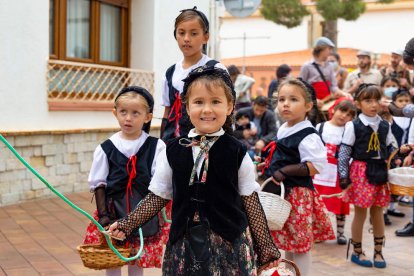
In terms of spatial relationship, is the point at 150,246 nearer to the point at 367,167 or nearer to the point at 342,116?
the point at 367,167

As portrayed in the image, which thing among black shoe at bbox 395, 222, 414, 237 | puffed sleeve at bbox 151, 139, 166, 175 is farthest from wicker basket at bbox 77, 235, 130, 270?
black shoe at bbox 395, 222, 414, 237

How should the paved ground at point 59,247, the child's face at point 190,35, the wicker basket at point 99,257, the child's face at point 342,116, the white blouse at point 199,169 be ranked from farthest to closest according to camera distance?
the child's face at point 342,116, the paved ground at point 59,247, the child's face at point 190,35, the wicker basket at point 99,257, the white blouse at point 199,169

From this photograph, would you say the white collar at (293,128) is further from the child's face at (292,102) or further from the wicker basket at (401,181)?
the wicker basket at (401,181)

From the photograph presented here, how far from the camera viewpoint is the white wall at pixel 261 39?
125 ft

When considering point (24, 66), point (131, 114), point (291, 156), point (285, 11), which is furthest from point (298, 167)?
point (285, 11)

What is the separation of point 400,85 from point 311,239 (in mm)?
5349

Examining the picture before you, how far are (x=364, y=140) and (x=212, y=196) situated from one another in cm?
304

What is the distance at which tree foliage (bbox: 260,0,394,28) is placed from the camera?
23859 mm

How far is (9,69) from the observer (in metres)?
8.06

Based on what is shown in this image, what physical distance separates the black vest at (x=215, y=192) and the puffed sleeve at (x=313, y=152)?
56.3 inches

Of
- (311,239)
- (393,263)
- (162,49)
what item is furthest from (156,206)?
(162,49)

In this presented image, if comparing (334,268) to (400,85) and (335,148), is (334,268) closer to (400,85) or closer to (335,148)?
(335,148)

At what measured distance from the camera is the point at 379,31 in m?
35.6

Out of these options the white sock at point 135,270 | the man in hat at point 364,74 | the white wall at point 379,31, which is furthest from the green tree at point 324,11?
the white sock at point 135,270
